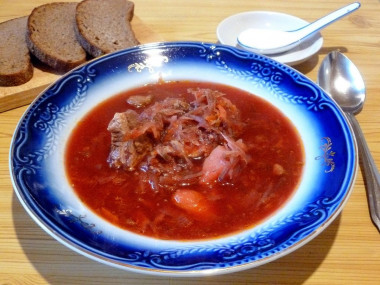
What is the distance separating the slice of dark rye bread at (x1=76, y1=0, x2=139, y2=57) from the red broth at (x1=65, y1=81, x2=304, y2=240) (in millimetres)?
832

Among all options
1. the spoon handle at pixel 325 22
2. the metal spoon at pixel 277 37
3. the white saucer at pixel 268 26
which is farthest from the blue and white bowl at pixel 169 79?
→ the spoon handle at pixel 325 22

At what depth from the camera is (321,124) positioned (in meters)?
1.91

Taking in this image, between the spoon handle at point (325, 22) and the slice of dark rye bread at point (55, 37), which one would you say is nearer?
the slice of dark rye bread at point (55, 37)

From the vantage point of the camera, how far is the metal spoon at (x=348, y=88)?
1987 mm

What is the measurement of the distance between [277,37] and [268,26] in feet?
1.15

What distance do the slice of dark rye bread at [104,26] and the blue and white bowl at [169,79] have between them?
1.85ft

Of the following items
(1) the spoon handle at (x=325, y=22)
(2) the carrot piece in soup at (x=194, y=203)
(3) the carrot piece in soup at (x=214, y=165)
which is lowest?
(2) the carrot piece in soup at (x=194, y=203)

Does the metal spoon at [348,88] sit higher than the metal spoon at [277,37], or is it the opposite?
the metal spoon at [277,37]

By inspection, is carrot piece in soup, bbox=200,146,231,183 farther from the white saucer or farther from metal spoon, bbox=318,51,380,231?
the white saucer

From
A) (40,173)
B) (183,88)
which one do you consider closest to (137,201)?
(40,173)

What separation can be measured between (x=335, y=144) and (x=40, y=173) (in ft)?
4.07

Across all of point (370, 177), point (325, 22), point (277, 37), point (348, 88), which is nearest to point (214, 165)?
point (370, 177)

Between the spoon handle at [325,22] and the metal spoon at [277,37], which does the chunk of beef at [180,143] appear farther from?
the spoon handle at [325,22]

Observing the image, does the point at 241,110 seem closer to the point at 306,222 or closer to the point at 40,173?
the point at 306,222
